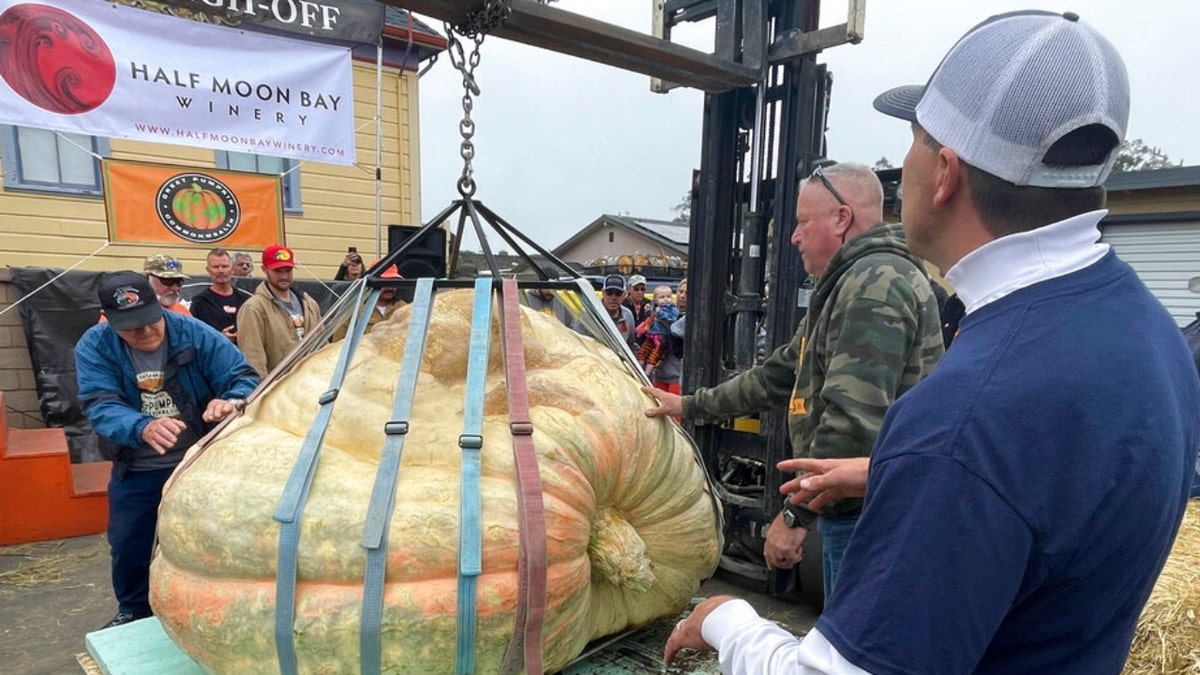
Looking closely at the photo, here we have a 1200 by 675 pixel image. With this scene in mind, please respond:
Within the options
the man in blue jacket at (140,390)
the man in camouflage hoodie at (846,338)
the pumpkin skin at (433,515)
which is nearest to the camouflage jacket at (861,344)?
the man in camouflage hoodie at (846,338)

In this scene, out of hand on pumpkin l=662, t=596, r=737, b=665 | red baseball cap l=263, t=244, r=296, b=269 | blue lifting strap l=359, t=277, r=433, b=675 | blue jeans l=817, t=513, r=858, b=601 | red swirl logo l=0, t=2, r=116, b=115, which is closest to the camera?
hand on pumpkin l=662, t=596, r=737, b=665

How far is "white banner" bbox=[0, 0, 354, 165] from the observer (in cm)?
454

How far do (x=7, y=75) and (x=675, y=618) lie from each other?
5.36 m

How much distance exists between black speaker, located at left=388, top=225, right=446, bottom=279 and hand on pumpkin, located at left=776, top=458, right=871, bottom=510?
2258 millimetres

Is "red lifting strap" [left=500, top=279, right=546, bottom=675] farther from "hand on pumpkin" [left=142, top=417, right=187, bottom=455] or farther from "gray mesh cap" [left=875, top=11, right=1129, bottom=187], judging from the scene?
"hand on pumpkin" [left=142, top=417, right=187, bottom=455]

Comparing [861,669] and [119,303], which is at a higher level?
[119,303]

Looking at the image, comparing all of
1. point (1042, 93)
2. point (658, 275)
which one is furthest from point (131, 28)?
point (658, 275)

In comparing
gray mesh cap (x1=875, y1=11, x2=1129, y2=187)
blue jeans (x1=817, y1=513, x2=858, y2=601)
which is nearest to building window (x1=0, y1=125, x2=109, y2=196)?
blue jeans (x1=817, y1=513, x2=858, y2=601)

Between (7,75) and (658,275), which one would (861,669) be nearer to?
(7,75)

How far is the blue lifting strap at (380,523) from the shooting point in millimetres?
1460

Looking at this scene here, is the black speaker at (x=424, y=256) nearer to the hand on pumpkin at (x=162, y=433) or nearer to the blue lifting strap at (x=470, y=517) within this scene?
the hand on pumpkin at (x=162, y=433)

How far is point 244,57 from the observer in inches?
209

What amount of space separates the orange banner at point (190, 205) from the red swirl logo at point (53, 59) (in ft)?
4.76

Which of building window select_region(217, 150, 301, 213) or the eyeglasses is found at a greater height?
building window select_region(217, 150, 301, 213)
